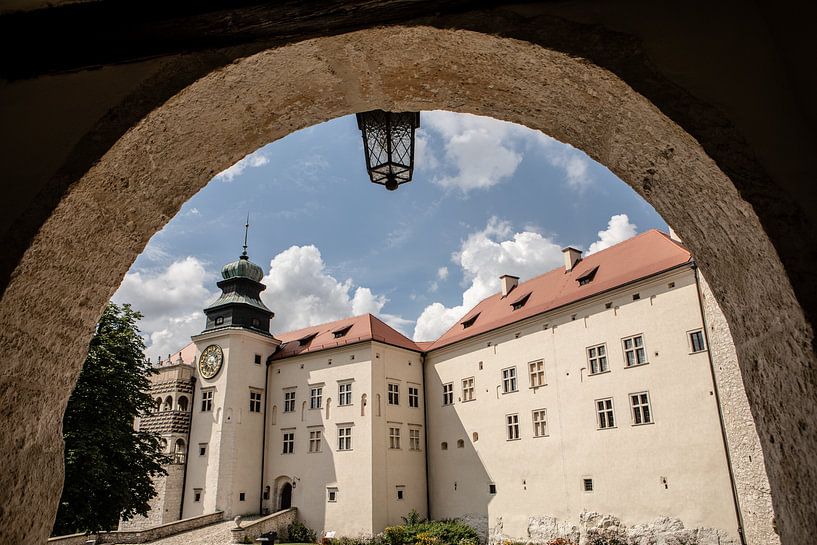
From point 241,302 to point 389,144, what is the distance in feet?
107

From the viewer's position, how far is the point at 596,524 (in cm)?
2038

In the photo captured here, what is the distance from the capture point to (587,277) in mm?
24516

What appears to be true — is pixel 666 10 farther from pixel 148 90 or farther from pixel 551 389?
pixel 551 389

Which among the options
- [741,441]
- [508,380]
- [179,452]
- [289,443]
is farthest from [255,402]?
[741,441]

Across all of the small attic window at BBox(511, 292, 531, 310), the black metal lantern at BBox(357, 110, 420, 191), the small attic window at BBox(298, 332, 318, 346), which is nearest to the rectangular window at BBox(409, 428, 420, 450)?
the small attic window at BBox(511, 292, 531, 310)

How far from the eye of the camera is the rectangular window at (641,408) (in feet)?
65.0

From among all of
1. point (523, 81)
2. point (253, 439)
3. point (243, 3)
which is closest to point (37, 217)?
point (243, 3)

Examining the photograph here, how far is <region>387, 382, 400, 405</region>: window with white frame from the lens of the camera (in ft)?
95.8

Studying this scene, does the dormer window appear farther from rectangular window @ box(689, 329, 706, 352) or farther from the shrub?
rectangular window @ box(689, 329, 706, 352)

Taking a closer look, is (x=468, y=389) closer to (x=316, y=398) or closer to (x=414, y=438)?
(x=414, y=438)

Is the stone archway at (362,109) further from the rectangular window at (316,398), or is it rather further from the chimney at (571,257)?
the rectangular window at (316,398)

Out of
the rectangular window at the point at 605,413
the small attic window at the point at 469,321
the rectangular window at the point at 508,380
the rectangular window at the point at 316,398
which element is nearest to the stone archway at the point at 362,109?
the rectangular window at the point at 605,413

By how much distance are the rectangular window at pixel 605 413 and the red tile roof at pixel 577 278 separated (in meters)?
4.37

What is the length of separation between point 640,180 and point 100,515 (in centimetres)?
1672
